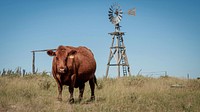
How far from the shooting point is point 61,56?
7.72 meters

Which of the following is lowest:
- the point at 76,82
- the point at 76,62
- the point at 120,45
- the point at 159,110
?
the point at 159,110

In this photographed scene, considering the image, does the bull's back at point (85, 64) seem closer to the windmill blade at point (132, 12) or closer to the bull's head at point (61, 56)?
the bull's head at point (61, 56)

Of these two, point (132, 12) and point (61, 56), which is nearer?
point (61, 56)

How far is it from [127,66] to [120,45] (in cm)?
297

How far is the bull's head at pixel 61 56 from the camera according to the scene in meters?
7.50

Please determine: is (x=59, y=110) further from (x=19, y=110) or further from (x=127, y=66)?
(x=127, y=66)

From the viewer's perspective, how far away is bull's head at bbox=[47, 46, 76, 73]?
7500 mm

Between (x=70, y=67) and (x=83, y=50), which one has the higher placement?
(x=83, y=50)

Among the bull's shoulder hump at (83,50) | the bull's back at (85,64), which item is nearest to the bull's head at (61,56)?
the bull's back at (85,64)

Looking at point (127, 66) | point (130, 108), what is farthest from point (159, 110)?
point (127, 66)

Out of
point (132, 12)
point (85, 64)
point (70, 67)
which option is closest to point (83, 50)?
point (85, 64)

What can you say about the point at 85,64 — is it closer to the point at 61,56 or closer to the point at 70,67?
the point at 70,67

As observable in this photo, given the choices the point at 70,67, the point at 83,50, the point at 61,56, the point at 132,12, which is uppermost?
the point at 132,12

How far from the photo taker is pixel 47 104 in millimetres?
7648
